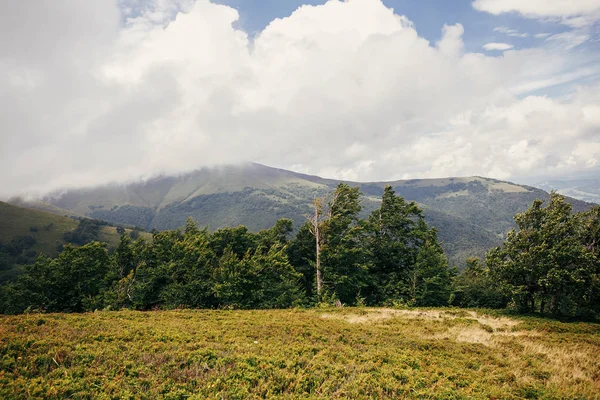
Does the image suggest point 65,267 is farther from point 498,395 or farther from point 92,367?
point 498,395

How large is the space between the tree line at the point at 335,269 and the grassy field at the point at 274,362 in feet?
25.2

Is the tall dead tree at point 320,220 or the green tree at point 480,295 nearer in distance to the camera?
the tall dead tree at point 320,220

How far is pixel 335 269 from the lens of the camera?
3578cm

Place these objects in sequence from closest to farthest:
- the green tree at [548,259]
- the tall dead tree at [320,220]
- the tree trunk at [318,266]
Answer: the green tree at [548,259] < the tree trunk at [318,266] < the tall dead tree at [320,220]

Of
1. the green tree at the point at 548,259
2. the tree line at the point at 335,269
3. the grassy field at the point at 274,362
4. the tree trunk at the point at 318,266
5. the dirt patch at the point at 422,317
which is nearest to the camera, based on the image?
the grassy field at the point at 274,362

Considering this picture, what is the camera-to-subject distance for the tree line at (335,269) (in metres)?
23.0

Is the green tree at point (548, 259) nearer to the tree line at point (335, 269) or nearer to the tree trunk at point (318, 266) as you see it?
the tree line at point (335, 269)

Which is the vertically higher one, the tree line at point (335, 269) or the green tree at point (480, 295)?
the tree line at point (335, 269)

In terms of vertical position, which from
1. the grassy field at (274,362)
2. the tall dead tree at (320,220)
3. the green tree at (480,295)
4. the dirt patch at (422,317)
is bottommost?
the green tree at (480,295)

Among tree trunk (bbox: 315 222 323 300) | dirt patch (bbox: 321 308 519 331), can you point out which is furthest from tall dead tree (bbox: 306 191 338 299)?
dirt patch (bbox: 321 308 519 331)

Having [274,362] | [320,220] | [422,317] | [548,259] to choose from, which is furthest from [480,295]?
[274,362]

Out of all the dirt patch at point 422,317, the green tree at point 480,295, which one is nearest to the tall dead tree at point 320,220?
the dirt patch at point 422,317

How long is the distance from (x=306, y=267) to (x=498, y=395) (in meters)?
29.7

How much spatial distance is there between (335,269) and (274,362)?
26.1m
